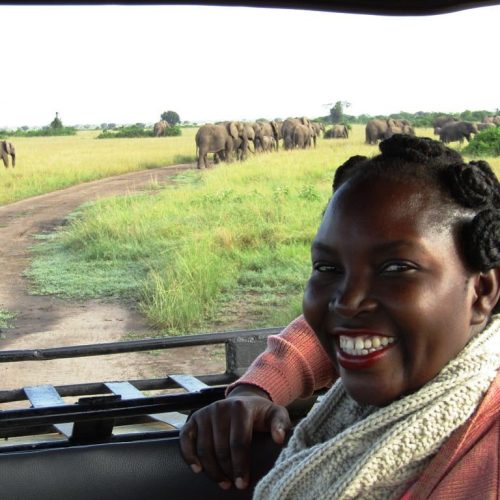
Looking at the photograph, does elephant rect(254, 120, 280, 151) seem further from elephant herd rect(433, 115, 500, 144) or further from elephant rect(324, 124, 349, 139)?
elephant herd rect(433, 115, 500, 144)

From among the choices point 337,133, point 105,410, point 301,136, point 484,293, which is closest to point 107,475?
point 105,410

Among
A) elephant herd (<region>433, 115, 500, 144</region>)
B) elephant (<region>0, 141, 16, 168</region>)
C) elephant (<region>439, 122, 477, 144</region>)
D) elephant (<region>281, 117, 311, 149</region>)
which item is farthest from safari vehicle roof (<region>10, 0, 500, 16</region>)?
elephant (<region>281, 117, 311, 149</region>)

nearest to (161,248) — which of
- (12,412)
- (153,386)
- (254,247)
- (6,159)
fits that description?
(254,247)

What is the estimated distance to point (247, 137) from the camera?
15781mm

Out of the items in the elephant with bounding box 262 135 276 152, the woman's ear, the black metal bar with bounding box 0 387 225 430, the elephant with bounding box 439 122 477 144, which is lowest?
the elephant with bounding box 262 135 276 152

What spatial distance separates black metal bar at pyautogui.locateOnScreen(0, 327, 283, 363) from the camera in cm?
165

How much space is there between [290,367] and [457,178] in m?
0.41

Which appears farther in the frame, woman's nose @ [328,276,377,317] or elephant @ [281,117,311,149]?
elephant @ [281,117,311,149]

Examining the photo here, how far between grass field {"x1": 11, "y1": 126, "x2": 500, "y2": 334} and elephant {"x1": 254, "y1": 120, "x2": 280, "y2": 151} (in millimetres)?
8287

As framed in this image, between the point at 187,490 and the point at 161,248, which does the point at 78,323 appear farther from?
the point at 187,490

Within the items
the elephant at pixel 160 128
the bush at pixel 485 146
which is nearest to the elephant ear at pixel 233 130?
the elephant at pixel 160 128

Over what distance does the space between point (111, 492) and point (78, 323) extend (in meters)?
4.01

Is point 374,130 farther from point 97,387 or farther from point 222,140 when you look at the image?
point 97,387

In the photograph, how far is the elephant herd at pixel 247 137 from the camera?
45.2 ft
